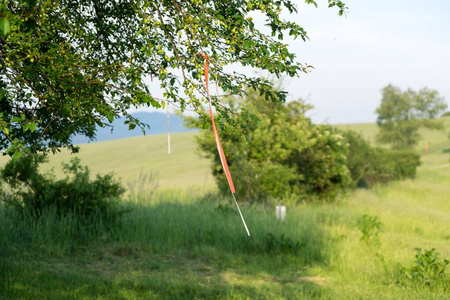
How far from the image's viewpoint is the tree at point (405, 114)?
49219 millimetres

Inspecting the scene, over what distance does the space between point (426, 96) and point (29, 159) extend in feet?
169

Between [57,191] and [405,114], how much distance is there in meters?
47.8

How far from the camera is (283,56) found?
16.1 ft

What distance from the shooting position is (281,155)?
16.4 metres

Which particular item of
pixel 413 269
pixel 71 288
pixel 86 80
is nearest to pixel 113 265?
pixel 71 288

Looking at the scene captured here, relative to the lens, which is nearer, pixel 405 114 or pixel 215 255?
pixel 215 255

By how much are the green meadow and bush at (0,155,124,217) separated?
28cm

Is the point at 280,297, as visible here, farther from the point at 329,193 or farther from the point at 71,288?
the point at 329,193

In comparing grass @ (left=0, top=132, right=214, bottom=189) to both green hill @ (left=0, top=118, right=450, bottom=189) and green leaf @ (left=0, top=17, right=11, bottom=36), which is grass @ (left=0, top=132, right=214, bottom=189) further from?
green leaf @ (left=0, top=17, right=11, bottom=36)

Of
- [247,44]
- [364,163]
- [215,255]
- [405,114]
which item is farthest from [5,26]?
[405,114]

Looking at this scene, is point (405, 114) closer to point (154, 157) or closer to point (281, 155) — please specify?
point (154, 157)

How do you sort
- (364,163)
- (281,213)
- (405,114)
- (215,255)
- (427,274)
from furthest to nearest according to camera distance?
1. (405,114)
2. (364,163)
3. (281,213)
4. (215,255)
5. (427,274)

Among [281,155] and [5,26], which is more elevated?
[5,26]

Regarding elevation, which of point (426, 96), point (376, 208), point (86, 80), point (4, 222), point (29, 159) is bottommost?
point (376, 208)
